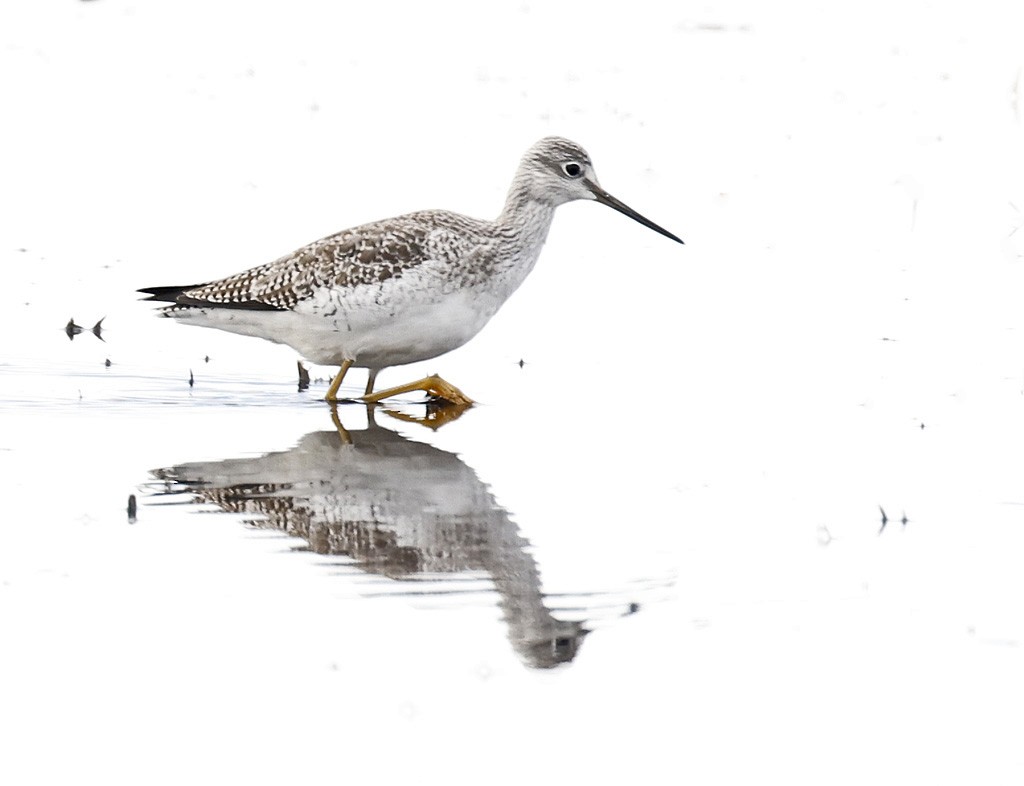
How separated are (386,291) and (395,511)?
260 cm

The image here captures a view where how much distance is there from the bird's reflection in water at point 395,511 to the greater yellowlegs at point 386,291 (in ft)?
3.01

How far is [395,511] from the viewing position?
8852 millimetres

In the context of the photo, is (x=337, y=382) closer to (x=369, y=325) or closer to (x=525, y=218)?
(x=369, y=325)

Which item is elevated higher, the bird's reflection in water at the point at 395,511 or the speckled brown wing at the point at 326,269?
the speckled brown wing at the point at 326,269

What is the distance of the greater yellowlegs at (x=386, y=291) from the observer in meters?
11.2

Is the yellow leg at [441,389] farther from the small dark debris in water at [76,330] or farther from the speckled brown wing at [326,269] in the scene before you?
the small dark debris in water at [76,330]

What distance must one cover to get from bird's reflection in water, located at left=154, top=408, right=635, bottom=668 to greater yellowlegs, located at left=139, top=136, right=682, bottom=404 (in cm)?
92

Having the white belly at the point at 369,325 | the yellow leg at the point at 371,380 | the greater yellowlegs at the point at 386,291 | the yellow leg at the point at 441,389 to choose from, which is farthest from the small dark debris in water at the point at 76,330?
the yellow leg at the point at 441,389

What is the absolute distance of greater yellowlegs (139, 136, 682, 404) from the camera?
1123 centimetres

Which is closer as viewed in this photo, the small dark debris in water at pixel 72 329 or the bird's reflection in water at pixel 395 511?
the bird's reflection in water at pixel 395 511

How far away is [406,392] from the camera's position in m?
11.7

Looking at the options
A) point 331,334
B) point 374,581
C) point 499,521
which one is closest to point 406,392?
point 331,334

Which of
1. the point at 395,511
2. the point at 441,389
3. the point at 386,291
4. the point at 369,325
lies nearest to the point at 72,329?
the point at 369,325

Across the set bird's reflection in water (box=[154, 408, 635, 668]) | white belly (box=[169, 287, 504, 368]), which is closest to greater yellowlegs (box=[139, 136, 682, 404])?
white belly (box=[169, 287, 504, 368])
